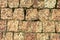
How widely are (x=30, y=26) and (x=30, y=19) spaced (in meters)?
0.10

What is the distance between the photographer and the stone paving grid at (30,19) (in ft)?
8.76

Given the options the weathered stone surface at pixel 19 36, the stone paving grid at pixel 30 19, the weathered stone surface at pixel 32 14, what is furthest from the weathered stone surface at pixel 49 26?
the weathered stone surface at pixel 19 36

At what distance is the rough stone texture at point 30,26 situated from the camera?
269 cm

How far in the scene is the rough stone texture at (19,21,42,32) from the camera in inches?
106

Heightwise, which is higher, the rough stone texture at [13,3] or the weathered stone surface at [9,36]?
the rough stone texture at [13,3]

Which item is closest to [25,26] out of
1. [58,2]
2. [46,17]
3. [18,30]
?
[18,30]

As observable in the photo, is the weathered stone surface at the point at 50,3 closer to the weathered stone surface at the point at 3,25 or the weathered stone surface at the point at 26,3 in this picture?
the weathered stone surface at the point at 26,3

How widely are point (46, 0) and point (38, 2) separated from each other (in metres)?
0.11

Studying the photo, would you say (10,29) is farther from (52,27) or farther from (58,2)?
(58,2)

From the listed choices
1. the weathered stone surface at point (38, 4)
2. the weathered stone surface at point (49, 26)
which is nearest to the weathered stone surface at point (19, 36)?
the weathered stone surface at point (49, 26)

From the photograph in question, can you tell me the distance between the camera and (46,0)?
8.79ft

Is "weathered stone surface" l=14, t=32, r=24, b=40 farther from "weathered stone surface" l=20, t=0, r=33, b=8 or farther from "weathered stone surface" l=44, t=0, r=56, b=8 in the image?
"weathered stone surface" l=44, t=0, r=56, b=8

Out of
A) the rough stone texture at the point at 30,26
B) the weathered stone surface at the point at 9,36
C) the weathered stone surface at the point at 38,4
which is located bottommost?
the weathered stone surface at the point at 9,36

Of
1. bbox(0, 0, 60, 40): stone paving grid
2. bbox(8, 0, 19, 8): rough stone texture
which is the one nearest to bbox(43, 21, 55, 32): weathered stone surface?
bbox(0, 0, 60, 40): stone paving grid
